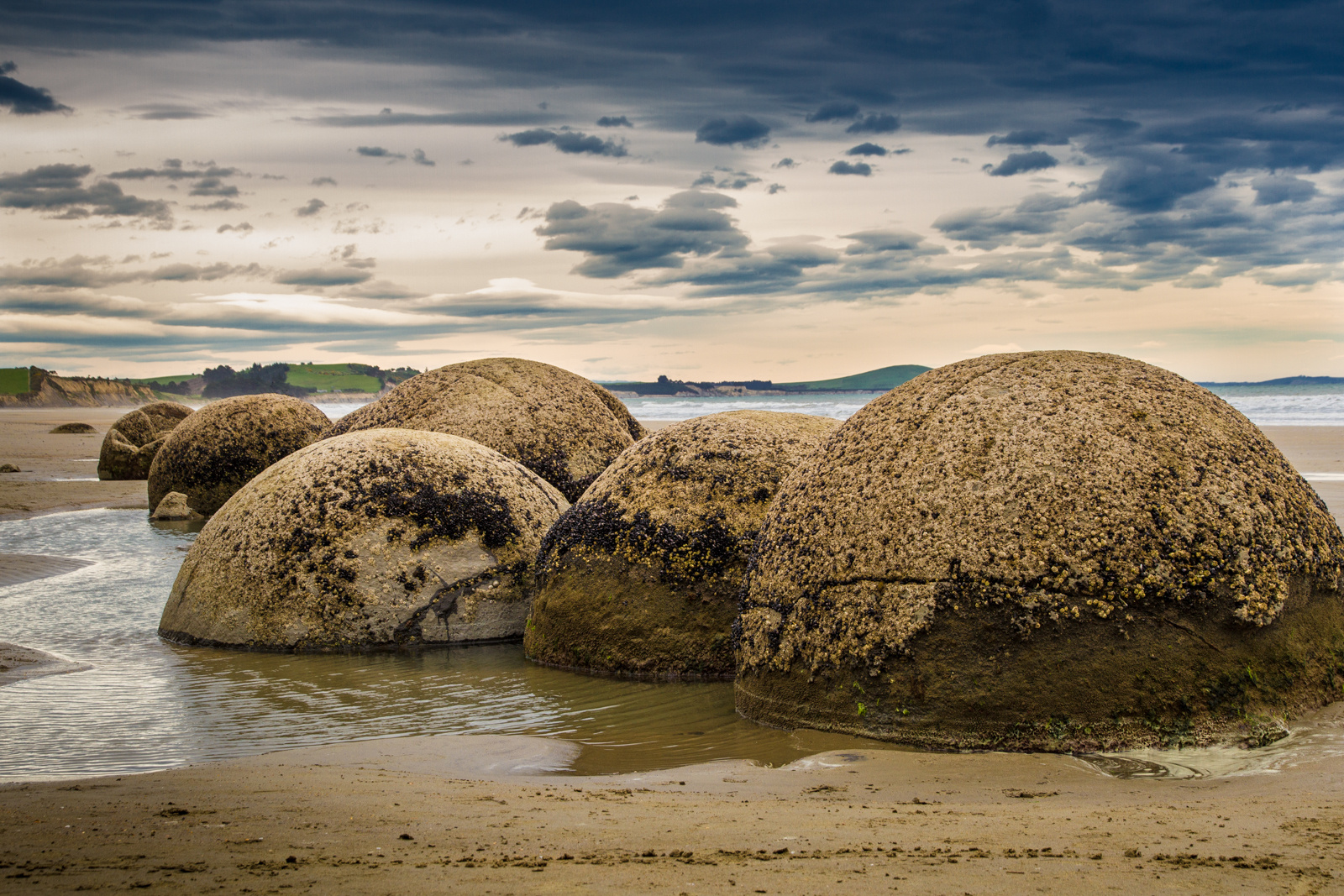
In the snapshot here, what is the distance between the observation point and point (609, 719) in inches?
230

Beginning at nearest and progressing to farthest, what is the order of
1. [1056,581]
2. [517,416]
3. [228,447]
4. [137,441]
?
[1056,581] → [517,416] → [228,447] → [137,441]

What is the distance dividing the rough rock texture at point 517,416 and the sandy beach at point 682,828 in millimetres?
6044

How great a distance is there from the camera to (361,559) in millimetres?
7750

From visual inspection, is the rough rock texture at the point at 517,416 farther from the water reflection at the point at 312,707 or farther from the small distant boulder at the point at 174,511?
the small distant boulder at the point at 174,511

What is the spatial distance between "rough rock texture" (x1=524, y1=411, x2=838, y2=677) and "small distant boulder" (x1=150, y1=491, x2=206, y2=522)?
1020 cm

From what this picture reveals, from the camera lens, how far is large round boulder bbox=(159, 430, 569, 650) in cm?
769

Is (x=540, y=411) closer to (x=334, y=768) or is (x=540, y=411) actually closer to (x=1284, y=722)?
(x=334, y=768)

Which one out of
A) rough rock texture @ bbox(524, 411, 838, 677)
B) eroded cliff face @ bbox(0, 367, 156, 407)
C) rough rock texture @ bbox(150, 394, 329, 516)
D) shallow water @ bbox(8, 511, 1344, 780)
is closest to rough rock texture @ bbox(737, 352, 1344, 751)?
shallow water @ bbox(8, 511, 1344, 780)

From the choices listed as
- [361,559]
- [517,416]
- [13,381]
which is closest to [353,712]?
[361,559]

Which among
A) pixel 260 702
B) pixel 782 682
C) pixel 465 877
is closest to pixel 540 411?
pixel 260 702

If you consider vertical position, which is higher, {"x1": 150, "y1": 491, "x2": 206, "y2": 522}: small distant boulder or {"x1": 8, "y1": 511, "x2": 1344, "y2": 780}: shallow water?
{"x1": 150, "y1": 491, "x2": 206, "y2": 522}: small distant boulder

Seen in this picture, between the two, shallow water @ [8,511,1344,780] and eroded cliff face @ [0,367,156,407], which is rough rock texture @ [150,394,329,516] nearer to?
shallow water @ [8,511,1344,780]

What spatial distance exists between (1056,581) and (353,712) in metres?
3.97

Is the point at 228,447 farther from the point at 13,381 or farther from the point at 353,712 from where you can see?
the point at 13,381
